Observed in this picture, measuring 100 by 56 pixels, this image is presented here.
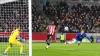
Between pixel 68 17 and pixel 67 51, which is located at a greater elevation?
pixel 67 51

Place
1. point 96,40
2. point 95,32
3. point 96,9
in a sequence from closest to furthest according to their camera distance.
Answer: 1. point 96,40
2. point 95,32
3. point 96,9

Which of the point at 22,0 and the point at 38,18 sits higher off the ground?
the point at 22,0

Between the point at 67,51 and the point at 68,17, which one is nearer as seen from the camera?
the point at 67,51

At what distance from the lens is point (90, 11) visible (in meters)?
48.4

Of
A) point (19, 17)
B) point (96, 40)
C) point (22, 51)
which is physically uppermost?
point (19, 17)

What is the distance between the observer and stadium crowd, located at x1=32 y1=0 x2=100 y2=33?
141ft

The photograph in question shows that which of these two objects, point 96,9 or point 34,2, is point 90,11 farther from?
point 34,2

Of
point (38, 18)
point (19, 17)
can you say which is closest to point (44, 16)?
point (38, 18)

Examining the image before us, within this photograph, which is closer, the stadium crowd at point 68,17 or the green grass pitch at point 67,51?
the green grass pitch at point 67,51

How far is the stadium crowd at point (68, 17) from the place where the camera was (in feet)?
141

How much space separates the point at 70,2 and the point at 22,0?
31.5 metres

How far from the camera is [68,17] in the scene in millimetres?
46500

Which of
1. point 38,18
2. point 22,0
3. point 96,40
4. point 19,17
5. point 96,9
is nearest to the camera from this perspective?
point 22,0

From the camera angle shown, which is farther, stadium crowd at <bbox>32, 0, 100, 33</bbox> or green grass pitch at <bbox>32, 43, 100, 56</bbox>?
stadium crowd at <bbox>32, 0, 100, 33</bbox>
